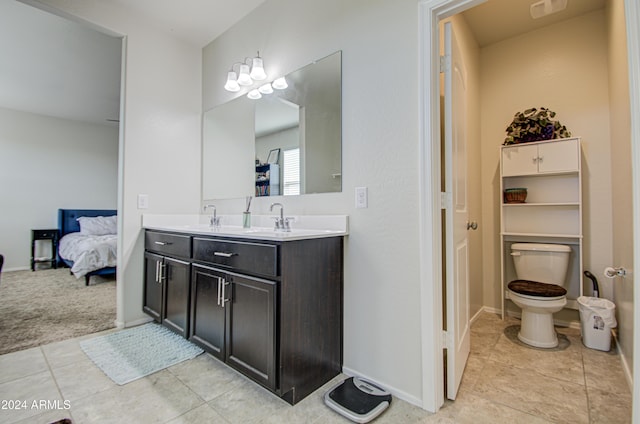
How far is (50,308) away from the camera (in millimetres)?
2918

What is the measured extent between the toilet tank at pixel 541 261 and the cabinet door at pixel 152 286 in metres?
3.11

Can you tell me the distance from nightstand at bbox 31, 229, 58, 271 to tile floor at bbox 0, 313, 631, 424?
388cm

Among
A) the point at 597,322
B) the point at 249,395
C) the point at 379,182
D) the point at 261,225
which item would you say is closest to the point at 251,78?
the point at 261,225

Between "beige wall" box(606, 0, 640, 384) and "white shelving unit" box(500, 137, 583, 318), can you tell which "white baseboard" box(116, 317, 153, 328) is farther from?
"beige wall" box(606, 0, 640, 384)

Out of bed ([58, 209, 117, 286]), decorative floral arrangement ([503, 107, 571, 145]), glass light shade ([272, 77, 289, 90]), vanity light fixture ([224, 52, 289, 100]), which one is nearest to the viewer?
glass light shade ([272, 77, 289, 90])

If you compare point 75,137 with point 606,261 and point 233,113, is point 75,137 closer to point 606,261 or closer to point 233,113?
point 233,113

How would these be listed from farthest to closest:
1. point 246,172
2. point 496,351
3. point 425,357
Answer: point 246,172 < point 496,351 < point 425,357

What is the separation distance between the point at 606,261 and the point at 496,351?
49.3 inches

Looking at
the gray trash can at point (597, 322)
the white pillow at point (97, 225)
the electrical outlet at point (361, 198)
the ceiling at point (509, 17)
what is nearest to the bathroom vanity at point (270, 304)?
the electrical outlet at point (361, 198)

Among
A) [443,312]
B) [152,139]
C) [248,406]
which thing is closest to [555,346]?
[443,312]

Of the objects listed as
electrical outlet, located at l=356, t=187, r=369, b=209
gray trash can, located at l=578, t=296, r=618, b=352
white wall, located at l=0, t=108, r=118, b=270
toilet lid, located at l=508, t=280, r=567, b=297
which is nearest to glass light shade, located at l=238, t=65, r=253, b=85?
electrical outlet, located at l=356, t=187, r=369, b=209

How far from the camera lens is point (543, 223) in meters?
2.73

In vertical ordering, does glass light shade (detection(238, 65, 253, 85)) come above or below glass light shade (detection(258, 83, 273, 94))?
above

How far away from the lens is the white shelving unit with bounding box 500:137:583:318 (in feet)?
8.20
